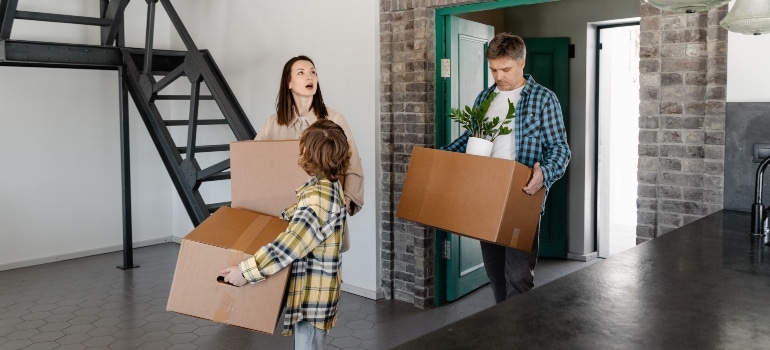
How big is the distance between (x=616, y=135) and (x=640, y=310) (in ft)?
24.7

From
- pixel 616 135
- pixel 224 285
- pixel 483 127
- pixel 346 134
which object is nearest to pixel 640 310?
pixel 224 285

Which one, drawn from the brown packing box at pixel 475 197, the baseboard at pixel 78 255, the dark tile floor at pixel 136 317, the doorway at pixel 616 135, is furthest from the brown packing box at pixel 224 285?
the doorway at pixel 616 135

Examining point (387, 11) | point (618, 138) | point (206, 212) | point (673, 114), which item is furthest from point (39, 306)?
point (618, 138)

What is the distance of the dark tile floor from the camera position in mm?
4348

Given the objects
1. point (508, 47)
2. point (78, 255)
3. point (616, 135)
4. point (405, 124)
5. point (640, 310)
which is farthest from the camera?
point (616, 135)

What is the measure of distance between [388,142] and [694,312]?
3.54 m

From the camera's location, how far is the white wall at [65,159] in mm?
6301

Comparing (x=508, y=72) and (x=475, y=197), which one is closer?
(x=475, y=197)

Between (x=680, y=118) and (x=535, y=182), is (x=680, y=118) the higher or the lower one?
the higher one

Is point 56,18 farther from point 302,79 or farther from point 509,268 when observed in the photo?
point 509,268

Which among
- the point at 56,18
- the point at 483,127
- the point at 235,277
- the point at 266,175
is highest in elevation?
the point at 56,18

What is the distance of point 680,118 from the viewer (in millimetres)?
3656

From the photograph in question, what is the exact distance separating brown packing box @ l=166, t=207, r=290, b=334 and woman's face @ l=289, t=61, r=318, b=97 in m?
0.99

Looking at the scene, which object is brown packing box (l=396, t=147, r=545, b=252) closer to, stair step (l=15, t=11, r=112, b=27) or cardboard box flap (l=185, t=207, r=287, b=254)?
cardboard box flap (l=185, t=207, r=287, b=254)
